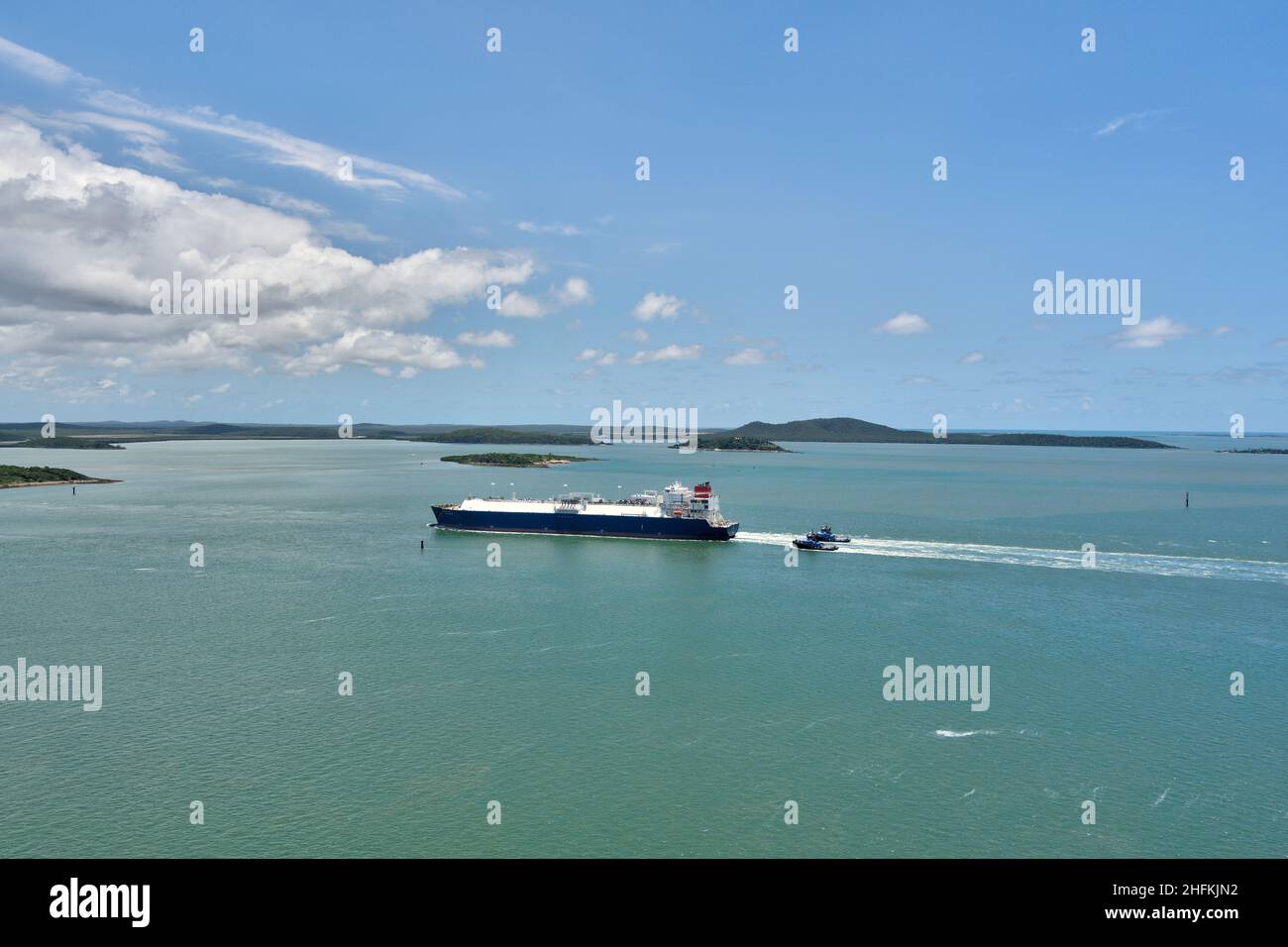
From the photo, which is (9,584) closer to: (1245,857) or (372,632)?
(372,632)

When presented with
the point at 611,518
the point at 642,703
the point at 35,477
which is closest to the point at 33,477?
the point at 35,477

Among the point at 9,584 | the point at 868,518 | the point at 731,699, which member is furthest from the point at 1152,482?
the point at 9,584

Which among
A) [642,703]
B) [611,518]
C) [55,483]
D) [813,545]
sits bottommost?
[642,703]

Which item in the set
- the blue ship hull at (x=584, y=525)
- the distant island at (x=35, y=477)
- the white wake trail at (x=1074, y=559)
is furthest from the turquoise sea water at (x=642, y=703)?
the distant island at (x=35, y=477)

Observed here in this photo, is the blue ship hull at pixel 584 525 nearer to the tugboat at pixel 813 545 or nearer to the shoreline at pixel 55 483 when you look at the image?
the tugboat at pixel 813 545

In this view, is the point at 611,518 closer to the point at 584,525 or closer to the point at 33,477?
the point at 584,525

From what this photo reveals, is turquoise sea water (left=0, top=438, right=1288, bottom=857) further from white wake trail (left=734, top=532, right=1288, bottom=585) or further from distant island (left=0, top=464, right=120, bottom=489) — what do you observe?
distant island (left=0, top=464, right=120, bottom=489)

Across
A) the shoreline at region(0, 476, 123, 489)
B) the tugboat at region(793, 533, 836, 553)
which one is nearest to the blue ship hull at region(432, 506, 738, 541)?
the tugboat at region(793, 533, 836, 553)

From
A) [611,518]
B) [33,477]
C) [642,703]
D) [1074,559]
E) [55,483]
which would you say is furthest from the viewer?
[55,483]
